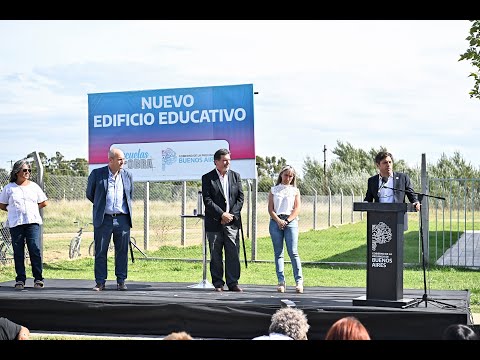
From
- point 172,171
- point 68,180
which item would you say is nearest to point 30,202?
point 172,171

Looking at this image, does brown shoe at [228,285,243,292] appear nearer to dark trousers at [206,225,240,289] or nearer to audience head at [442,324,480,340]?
dark trousers at [206,225,240,289]

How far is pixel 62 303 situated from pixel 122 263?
3.51 feet

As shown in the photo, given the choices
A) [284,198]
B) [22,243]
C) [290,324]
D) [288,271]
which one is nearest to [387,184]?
[284,198]

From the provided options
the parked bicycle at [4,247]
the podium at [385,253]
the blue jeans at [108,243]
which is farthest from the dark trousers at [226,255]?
the parked bicycle at [4,247]

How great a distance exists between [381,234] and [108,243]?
334 cm

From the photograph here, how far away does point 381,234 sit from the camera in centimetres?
800

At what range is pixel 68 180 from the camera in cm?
1753

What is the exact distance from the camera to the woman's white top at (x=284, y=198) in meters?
9.26

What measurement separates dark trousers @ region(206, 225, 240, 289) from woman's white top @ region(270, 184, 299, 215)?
0.60 meters

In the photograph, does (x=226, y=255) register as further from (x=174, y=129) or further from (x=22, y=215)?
A: (x=174, y=129)

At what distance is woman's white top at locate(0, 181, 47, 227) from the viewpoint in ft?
32.0

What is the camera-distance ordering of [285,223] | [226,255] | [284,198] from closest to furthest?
1. [285,223]
2. [284,198]
3. [226,255]
